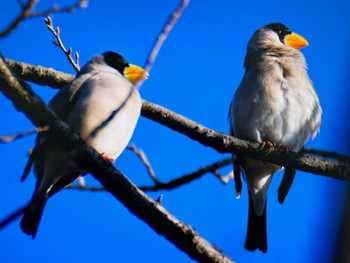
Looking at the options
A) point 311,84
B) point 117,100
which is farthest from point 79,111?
point 311,84

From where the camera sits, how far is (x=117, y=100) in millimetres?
3590

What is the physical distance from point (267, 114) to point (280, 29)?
1961 millimetres

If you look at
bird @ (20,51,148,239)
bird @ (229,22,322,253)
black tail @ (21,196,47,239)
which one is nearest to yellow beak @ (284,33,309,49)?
bird @ (229,22,322,253)

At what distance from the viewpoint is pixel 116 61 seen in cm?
509

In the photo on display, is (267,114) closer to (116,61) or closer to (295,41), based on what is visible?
(116,61)

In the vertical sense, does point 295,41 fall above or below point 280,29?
below

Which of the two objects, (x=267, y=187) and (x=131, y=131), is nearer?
(x=131, y=131)

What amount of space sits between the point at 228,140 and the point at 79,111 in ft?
4.03

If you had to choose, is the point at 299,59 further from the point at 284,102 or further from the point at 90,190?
the point at 90,190

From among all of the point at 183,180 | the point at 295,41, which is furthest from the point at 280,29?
the point at 183,180

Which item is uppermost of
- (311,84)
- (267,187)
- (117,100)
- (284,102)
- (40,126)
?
(311,84)

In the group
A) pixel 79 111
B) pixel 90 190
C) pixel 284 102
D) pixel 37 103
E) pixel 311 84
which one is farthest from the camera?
pixel 311 84

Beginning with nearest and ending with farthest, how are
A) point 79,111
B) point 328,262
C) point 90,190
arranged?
point 328,262 < point 90,190 < point 79,111

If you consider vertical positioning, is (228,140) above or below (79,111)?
above
